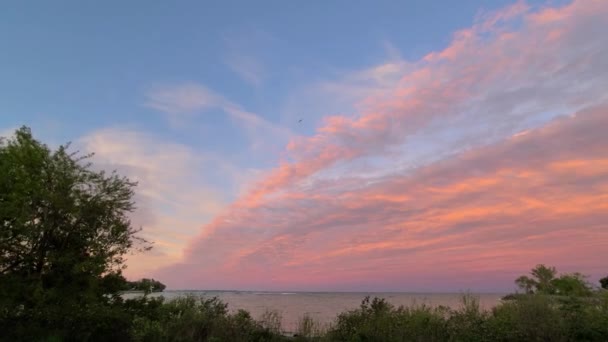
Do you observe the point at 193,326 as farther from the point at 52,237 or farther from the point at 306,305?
the point at 306,305

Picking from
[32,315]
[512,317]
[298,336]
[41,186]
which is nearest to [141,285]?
[32,315]

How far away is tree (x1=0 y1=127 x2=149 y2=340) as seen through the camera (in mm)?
12078

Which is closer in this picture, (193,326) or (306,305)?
(193,326)

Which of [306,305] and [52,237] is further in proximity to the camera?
[306,305]

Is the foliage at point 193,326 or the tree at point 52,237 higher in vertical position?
the tree at point 52,237

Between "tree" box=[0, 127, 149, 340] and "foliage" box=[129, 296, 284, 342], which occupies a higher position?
"tree" box=[0, 127, 149, 340]

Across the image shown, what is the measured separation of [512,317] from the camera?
44.7ft

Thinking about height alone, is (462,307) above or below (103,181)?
below

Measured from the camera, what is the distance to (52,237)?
1288cm

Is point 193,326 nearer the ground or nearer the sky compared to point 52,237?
nearer the ground

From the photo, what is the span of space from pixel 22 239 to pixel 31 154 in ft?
8.23

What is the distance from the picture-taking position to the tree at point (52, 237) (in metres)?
12.1

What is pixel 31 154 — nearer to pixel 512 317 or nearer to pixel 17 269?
pixel 17 269

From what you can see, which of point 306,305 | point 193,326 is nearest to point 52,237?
point 193,326
